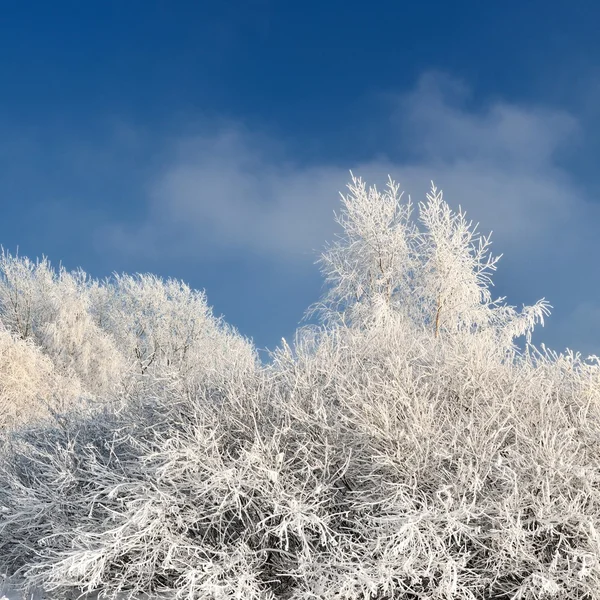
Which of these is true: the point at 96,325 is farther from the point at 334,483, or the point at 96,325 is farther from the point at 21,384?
the point at 334,483

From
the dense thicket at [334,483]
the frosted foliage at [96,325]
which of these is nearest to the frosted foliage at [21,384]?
the frosted foliage at [96,325]

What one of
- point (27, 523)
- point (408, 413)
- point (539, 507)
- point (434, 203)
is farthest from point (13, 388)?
point (539, 507)

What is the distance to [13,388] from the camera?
17.5 m

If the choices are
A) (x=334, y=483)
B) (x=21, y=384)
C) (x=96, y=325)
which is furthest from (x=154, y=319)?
(x=334, y=483)

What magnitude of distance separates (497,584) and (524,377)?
2242mm

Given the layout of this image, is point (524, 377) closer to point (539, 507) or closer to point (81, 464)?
point (539, 507)

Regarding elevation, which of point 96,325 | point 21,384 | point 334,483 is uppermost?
point 96,325

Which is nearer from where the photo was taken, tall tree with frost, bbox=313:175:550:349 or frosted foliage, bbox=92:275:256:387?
tall tree with frost, bbox=313:175:550:349

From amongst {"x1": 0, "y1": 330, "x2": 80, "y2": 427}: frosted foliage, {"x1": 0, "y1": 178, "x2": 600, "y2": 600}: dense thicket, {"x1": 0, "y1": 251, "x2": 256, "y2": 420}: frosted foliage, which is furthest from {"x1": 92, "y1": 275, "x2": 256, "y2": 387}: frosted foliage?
{"x1": 0, "y1": 178, "x2": 600, "y2": 600}: dense thicket

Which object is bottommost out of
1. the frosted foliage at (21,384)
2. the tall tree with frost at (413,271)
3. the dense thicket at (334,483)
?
the dense thicket at (334,483)

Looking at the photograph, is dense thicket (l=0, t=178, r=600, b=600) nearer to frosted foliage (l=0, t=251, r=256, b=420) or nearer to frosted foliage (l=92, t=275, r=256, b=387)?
frosted foliage (l=0, t=251, r=256, b=420)

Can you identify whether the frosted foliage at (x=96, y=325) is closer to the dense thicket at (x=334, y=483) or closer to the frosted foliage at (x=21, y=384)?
the frosted foliage at (x=21, y=384)

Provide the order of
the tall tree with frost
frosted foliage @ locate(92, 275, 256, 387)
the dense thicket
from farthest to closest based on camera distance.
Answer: frosted foliage @ locate(92, 275, 256, 387), the tall tree with frost, the dense thicket

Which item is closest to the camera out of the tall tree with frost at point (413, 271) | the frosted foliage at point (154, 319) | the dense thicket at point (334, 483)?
the dense thicket at point (334, 483)
